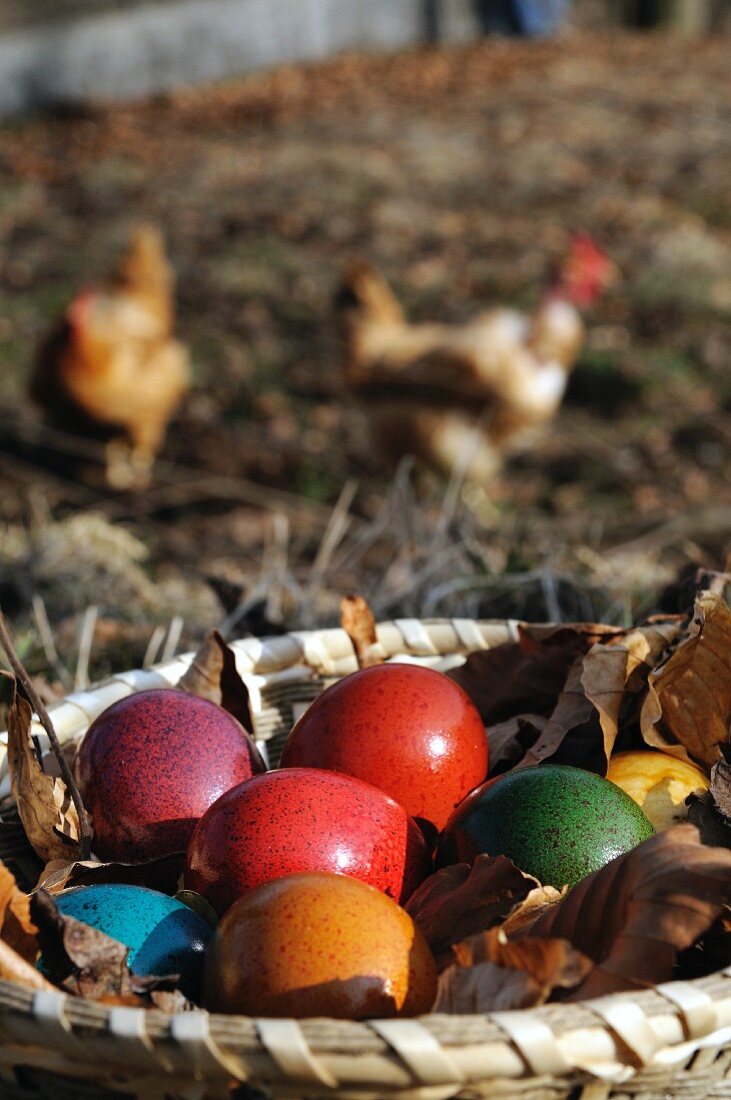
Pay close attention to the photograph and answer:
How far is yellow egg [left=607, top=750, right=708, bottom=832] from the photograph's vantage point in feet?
5.20

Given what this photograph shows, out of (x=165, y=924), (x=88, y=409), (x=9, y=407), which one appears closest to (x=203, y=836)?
(x=165, y=924)

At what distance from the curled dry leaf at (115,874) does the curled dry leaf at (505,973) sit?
45cm

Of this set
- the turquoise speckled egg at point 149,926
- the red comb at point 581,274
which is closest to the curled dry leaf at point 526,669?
the turquoise speckled egg at point 149,926

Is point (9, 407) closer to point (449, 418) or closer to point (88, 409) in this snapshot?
point (88, 409)

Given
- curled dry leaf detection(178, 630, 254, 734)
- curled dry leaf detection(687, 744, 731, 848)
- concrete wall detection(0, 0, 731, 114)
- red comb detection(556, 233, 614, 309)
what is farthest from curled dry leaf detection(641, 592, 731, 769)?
concrete wall detection(0, 0, 731, 114)

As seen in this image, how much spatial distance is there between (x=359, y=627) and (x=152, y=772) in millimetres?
526

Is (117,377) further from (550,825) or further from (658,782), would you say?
(550,825)

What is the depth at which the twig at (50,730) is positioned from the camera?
1.35 m

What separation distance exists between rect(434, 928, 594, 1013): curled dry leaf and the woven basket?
0.11 feet

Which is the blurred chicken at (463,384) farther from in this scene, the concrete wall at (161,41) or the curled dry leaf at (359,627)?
the concrete wall at (161,41)

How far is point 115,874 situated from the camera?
149 cm

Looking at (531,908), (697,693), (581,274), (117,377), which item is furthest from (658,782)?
(581,274)

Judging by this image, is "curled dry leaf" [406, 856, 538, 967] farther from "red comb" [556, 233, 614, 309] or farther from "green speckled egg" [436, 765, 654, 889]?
"red comb" [556, 233, 614, 309]

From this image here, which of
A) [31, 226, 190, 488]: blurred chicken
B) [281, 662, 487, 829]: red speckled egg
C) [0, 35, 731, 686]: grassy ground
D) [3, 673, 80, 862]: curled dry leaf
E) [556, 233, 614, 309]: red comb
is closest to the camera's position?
[3, 673, 80, 862]: curled dry leaf
